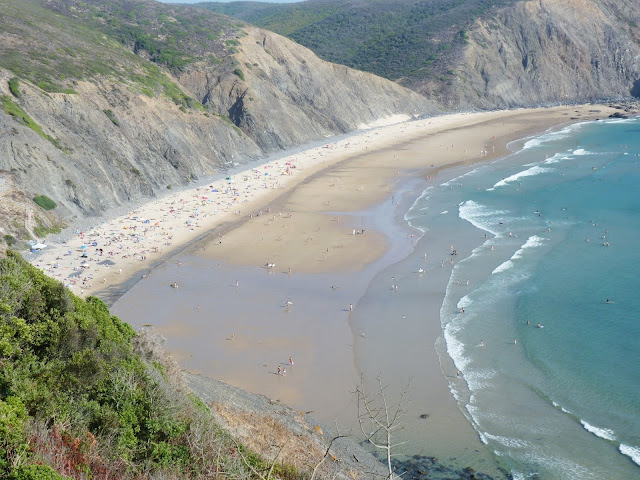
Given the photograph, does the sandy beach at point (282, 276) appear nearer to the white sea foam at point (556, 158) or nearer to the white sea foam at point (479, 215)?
the white sea foam at point (479, 215)

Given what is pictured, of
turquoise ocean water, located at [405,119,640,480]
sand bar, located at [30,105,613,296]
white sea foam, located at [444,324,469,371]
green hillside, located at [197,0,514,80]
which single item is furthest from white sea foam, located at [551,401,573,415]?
green hillside, located at [197,0,514,80]

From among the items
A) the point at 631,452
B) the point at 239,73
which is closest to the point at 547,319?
the point at 631,452

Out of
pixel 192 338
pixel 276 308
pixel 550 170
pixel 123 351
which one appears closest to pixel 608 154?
pixel 550 170

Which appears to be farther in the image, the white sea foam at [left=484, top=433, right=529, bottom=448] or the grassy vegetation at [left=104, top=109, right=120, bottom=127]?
the grassy vegetation at [left=104, top=109, right=120, bottom=127]

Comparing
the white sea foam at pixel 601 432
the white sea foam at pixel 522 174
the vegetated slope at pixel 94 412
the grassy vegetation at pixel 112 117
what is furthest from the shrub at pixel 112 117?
the white sea foam at pixel 601 432

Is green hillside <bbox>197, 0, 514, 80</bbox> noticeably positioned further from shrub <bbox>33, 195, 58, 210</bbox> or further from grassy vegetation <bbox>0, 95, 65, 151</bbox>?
shrub <bbox>33, 195, 58, 210</bbox>

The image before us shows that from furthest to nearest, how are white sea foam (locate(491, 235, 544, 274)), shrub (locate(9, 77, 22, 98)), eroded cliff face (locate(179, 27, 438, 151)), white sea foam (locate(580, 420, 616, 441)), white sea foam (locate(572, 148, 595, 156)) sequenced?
1. eroded cliff face (locate(179, 27, 438, 151))
2. white sea foam (locate(572, 148, 595, 156))
3. shrub (locate(9, 77, 22, 98))
4. white sea foam (locate(491, 235, 544, 274))
5. white sea foam (locate(580, 420, 616, 441))
